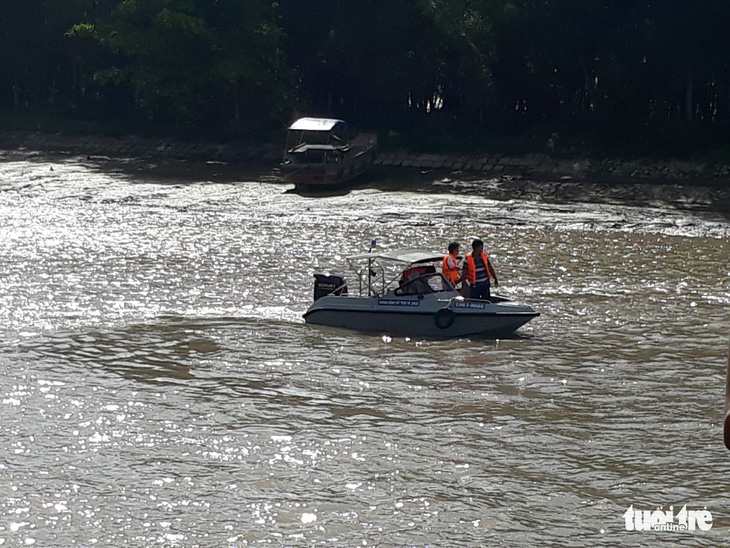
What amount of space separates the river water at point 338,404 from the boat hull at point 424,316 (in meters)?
0.25

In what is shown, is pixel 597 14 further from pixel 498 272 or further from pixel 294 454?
pixel 294 454

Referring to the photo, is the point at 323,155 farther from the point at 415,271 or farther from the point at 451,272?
the point at 451,272

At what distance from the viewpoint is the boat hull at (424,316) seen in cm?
1831

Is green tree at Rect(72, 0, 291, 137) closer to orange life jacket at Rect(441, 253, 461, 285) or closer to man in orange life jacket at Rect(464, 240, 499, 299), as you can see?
orange life jacket at Rect(441, 253, 461, 285)

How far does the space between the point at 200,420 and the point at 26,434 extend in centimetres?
208

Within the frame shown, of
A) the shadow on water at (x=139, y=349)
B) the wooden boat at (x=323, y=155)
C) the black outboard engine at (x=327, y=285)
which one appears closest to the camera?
the shadow on water at (x=139, y=349)

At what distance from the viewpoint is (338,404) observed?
48.8ft

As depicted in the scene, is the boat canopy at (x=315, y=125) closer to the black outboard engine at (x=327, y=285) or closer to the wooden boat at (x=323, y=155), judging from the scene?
the wooden boat at (x=323, y=155)

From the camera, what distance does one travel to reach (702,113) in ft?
139

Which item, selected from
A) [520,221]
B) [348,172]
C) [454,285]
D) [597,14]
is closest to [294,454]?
[454,285]

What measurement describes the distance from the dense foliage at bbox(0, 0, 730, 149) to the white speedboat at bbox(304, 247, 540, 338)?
22759 millimetres

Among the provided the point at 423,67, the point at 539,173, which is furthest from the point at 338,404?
the point at 423,67

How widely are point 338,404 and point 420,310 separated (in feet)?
13.4

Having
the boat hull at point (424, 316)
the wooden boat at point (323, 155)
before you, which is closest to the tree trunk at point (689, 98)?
the wooden boat at point (323, 155)
